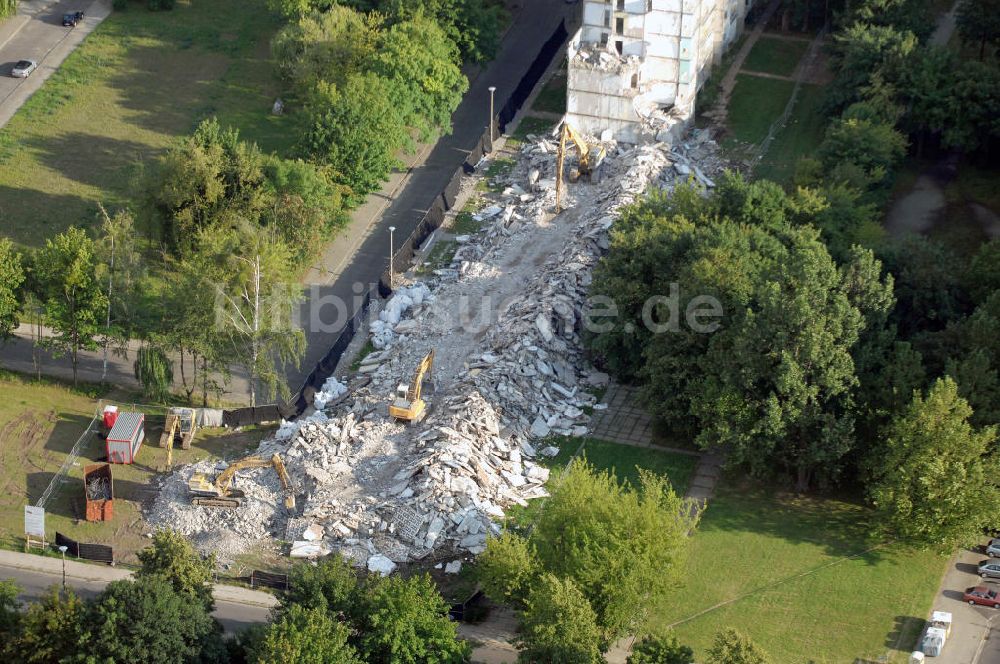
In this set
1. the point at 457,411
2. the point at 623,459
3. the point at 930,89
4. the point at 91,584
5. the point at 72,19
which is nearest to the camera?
the point at 91,584

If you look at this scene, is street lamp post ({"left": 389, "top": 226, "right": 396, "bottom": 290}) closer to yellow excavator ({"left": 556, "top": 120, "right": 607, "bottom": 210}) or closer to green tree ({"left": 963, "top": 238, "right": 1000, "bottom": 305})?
yellow excavator ({"left": 556, "top": 120, "right": 607, "bottom": 210})

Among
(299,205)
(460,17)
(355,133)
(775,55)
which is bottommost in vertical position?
(299,205)

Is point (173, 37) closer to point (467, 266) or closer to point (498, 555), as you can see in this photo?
point (467, 266)

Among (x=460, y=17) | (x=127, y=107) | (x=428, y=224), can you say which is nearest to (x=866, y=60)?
(x=460, y=17)

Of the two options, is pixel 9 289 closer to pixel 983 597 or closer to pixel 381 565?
pixel 381 565

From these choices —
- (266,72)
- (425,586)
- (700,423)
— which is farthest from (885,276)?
(266,72)

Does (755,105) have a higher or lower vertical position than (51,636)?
higher

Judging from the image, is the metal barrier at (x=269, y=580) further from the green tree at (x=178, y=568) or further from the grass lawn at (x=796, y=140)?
the grass lawn at (x=796, y=140)

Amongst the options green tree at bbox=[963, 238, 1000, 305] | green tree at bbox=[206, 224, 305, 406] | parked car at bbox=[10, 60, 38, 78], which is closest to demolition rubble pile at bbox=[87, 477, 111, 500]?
green tree at bbox=[206, 224, 305, 406]
